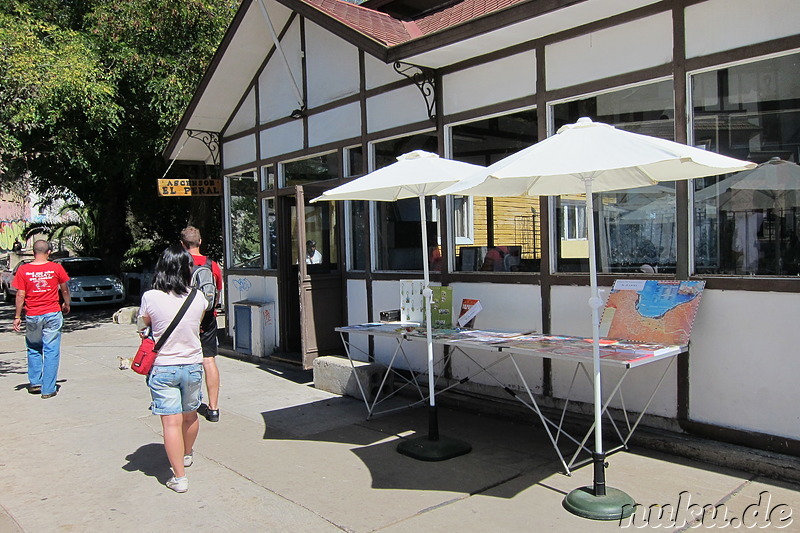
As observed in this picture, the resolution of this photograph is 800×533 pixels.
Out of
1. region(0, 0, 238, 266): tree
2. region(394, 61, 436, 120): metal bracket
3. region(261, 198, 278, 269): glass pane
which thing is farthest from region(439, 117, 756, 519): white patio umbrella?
region(0, 0, 238, 266): tree

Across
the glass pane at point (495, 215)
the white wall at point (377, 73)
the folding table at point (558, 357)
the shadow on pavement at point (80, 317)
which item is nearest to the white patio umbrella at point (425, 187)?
the folding table at point (558, 357)

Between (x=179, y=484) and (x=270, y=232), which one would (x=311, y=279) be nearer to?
(x=270, y=232)

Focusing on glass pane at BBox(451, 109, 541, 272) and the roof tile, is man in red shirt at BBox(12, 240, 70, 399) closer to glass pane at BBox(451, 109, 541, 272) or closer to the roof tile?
the roof tile

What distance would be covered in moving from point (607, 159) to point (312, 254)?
18.0ft

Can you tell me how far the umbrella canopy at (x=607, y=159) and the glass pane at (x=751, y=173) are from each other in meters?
0.79

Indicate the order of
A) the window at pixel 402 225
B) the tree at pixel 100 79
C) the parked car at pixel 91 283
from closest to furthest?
the window at pixel 402 225 < the tree at pixel 100 79 < the parked car at pixel 91 283

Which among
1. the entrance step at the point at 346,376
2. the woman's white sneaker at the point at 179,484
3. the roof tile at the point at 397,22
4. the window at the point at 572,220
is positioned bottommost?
the woman's white sneaker at the point at 179,484

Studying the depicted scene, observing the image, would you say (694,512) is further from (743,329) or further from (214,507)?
(214,507)

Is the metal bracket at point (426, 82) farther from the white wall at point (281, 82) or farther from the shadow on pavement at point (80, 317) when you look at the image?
the shadow on pavement at point (80, 317)

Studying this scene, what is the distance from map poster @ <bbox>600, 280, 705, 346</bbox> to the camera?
483cm

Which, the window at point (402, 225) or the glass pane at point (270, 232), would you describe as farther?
Result: the glass pane at point (270, 232)

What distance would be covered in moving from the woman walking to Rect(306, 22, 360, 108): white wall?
4286 millimetres

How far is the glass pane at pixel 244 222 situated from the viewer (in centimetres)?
1038

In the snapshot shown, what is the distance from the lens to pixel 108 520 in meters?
4.18
